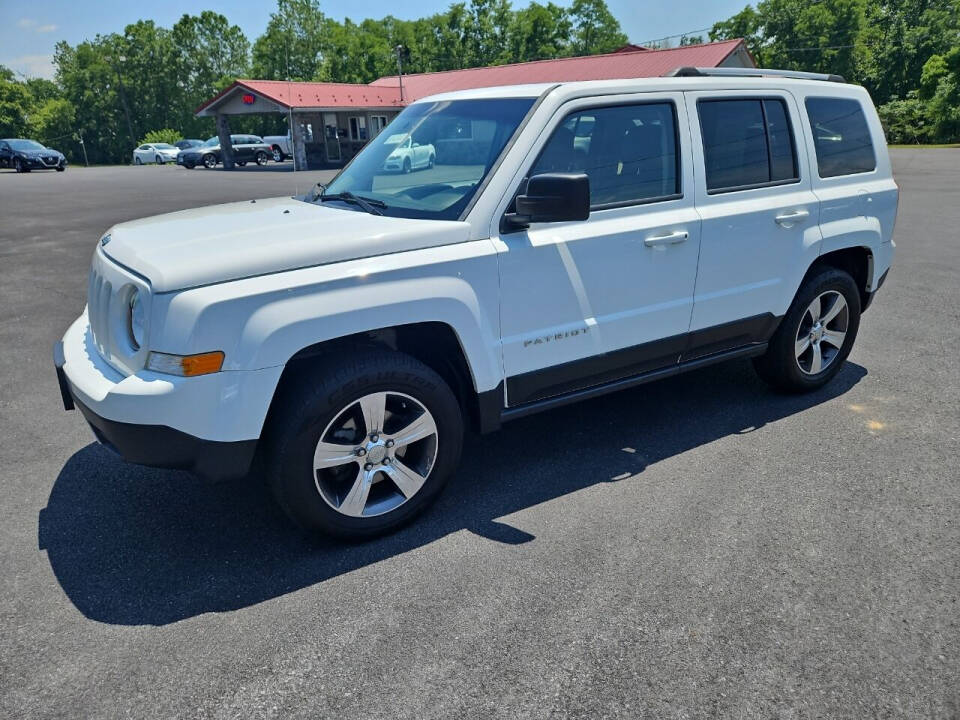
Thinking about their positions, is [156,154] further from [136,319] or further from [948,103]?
[136,319]

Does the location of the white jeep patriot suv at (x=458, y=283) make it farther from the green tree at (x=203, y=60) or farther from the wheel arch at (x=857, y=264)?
the green tree at (x=203, y=60)

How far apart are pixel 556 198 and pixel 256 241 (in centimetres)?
133

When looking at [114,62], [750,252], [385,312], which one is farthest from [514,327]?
[114,62]

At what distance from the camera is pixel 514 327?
11.9 ft

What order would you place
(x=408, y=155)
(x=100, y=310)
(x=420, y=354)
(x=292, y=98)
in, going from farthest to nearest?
(x=292, y=98) → (x=408, y=155) → (x=420, y=354) → (x=100, y=310)

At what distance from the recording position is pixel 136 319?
311 centimetres

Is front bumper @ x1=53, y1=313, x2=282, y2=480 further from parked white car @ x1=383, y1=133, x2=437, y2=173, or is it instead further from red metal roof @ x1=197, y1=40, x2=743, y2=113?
red metal roof @ x1=197, y1=40, x2=743, y2=113

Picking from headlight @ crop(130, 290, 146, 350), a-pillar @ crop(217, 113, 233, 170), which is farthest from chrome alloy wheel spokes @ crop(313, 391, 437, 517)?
a-pillar @ crop(217, 113, 233, 170)

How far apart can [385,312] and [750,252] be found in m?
2.40

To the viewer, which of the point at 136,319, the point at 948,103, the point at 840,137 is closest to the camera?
the point at 136,319

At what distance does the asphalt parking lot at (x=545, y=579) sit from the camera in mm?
2578

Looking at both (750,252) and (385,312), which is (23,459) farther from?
(750,252)

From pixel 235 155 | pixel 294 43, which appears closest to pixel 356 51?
pixel 294 43

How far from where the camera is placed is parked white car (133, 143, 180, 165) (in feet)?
174
